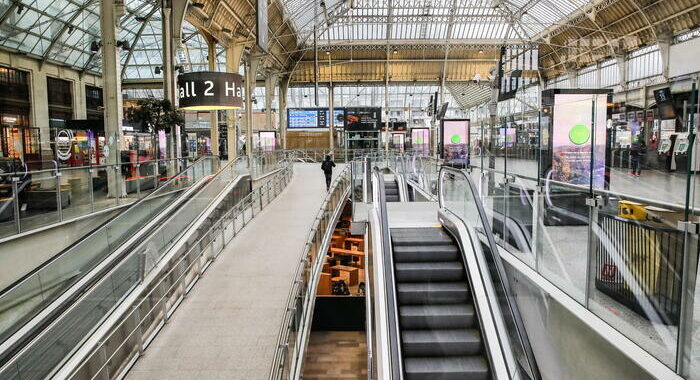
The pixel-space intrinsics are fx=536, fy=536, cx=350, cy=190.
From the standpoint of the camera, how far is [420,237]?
8039 mm

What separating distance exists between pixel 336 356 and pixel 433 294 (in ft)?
31.5

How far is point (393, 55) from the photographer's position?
4362cm

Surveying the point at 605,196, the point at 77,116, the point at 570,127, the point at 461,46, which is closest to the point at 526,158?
the point at 570,127

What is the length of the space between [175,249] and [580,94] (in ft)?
25.7

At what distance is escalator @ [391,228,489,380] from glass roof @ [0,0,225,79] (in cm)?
1799

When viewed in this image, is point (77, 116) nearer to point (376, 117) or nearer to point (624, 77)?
point (376, 117)

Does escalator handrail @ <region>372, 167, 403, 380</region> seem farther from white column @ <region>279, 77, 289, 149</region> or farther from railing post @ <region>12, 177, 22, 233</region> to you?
white column @ <region>279, 77, 289, 149</region>

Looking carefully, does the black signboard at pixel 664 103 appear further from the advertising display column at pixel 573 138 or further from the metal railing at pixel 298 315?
the metal railing at pixel 298 315

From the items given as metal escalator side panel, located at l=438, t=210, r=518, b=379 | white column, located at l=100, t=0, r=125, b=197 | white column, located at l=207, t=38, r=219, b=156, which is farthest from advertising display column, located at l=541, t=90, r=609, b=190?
white column, located at l=207, t=38, r=219, b=156

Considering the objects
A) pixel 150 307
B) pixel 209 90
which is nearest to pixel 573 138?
pixel 150 307

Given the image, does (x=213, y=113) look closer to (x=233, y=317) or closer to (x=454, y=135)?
(x=454, y=135)

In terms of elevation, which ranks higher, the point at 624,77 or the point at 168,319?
the point at 624,77

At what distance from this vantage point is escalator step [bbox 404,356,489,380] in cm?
568

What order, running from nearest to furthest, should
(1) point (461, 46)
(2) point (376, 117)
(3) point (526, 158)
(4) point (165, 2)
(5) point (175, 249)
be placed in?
(3) point (526, 158) → (5) point (175, 249) → (4) point (165, 2) → (2) point (376, 117) → (1) point (461, 46)
